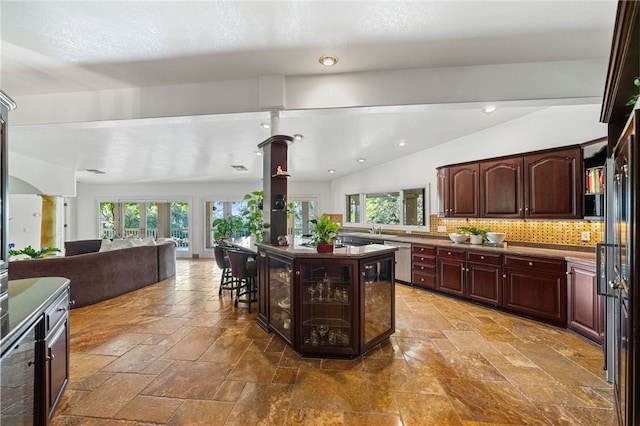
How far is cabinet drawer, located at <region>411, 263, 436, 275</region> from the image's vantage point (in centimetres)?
440

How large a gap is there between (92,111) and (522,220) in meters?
5.36

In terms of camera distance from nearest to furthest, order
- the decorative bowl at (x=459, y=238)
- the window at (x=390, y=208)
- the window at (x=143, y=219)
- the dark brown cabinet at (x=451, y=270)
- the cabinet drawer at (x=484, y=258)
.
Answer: the cabinet drawer at (x=484, y=258) < the dark brown cabinet at (x=451, y=270) < the decorative bowl at (x=459, y=238) < the window at (x=390, y=208) < the window at (x=143, y=219)

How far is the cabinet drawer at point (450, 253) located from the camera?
13.1 feet

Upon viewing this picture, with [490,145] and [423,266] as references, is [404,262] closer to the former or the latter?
[423,266]

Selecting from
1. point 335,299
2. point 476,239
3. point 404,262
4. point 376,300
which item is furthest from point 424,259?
point 335,299

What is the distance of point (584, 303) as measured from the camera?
109 inches

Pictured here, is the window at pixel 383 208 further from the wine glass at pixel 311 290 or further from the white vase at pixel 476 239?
the wine glass at pixel 311 290

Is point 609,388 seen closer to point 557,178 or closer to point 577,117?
point 557,178

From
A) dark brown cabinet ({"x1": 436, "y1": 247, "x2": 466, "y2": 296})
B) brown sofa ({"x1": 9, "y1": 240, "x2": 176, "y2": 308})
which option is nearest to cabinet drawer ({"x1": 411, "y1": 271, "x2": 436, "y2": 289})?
dark brown cabinet ({"x1": 436, "y1": 247, "x2": 466, "y2": 296})

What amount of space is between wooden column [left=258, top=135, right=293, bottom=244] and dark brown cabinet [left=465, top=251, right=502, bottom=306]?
8.95 feet

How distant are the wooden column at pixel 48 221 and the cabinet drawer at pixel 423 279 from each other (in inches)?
325

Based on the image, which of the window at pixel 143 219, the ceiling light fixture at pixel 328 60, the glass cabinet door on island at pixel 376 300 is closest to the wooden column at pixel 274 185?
the ceiling light fixture at pixel 328 60

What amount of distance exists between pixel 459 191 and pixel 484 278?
1.36 m

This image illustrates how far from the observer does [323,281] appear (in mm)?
2537
